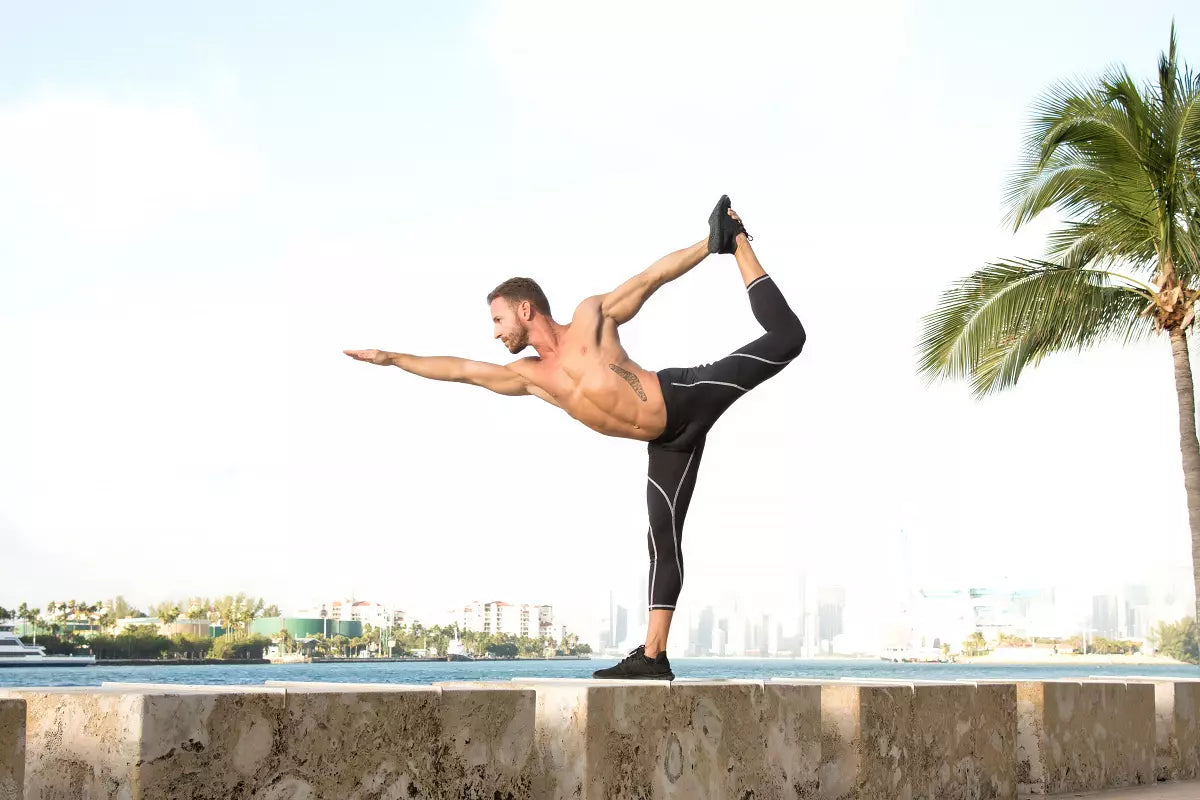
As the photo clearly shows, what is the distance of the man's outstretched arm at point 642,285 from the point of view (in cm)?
602

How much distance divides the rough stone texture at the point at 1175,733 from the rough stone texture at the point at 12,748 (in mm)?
7440

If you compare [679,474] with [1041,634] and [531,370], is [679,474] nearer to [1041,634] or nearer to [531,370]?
[531,370]

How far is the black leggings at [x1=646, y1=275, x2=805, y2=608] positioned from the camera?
601 centimetres

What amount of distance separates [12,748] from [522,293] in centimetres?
345

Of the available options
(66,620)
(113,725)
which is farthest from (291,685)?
(66,620)

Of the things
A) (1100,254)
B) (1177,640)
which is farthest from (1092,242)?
(1177,640)

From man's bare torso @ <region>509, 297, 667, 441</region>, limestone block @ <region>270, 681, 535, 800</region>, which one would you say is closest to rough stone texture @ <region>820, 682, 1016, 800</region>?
man's bare torso @ <region>509, 297, 667, 441</region>

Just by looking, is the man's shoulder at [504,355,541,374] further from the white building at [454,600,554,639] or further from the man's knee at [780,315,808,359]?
the white building at [454,600,554,639]

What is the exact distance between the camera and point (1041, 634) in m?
144

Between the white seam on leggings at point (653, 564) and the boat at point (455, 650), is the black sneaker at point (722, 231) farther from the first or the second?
the boat at point (455, 650)

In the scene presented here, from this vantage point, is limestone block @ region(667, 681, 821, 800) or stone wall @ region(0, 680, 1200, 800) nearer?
stone wall @ region(0, 680, 1200, 800)

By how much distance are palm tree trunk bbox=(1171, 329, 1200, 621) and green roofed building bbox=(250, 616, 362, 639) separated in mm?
133255

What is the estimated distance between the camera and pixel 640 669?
558 centimetres

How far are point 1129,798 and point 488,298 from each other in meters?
4.45
